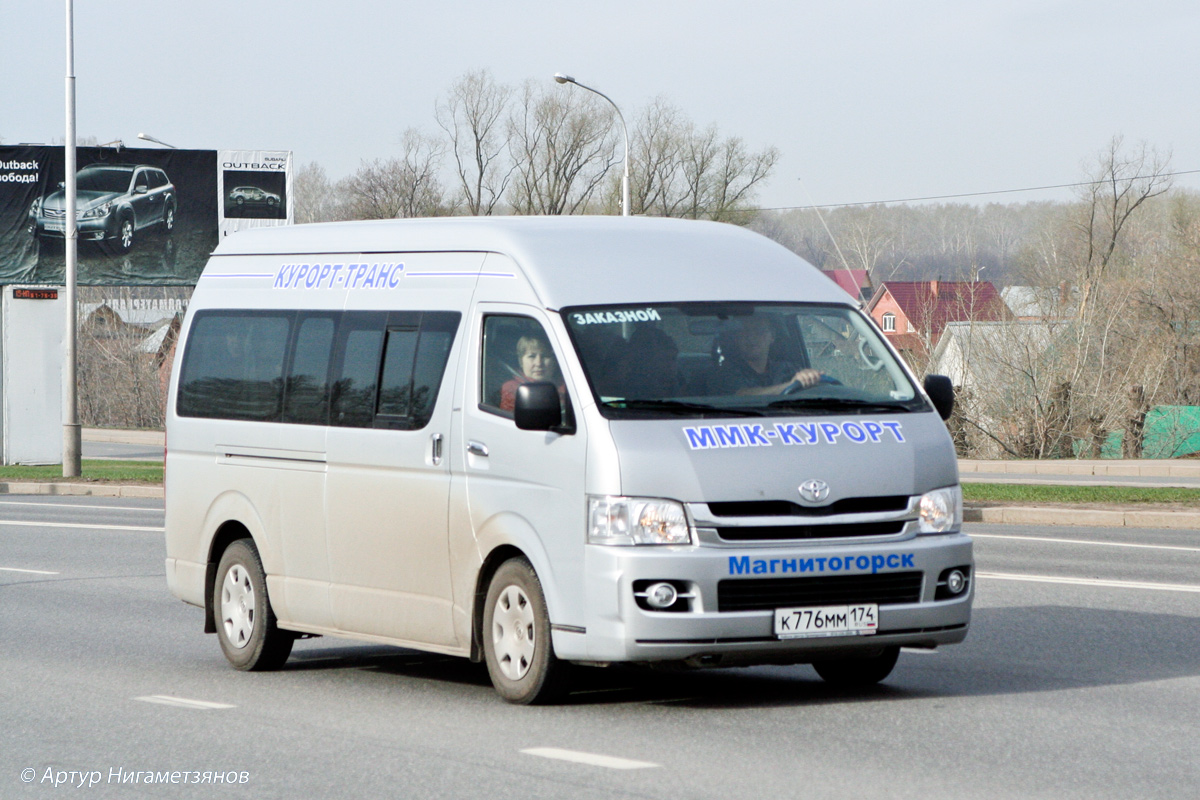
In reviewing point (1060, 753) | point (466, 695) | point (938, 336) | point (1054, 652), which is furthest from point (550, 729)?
point (938, 336)

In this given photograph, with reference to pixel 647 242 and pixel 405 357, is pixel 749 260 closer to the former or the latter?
pixel 647 242

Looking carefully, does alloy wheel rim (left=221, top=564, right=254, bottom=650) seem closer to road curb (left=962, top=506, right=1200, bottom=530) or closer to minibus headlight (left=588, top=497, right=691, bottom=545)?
minibus headlight (left=588, top=497, right=691, bottom=545)

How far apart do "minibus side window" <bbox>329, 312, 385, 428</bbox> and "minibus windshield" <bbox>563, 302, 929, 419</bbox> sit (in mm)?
1402

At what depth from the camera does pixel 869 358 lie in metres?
8.09

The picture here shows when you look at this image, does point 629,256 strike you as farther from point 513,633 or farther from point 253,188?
point 253,188

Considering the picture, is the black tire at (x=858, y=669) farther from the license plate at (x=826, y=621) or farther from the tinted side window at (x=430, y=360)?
the tinted side window at (x=430, y=360)

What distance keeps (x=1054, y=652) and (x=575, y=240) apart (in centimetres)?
357

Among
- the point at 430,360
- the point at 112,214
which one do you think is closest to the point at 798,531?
the point at 430,360

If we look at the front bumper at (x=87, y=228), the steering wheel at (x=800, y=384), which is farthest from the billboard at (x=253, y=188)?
the steering wheel at (x=800, y=384)

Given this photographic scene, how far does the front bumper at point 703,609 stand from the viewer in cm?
705

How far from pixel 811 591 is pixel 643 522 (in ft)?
2.59

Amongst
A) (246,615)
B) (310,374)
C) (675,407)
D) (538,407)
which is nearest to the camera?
(538,407)

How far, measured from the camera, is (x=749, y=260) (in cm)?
837

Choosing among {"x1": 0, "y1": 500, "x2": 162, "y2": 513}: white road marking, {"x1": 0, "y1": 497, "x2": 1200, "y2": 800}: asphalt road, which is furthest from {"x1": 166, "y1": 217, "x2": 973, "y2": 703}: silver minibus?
{"x1": 0, "y1": 500, "x2": 162, "y2": 513}: white road marking
